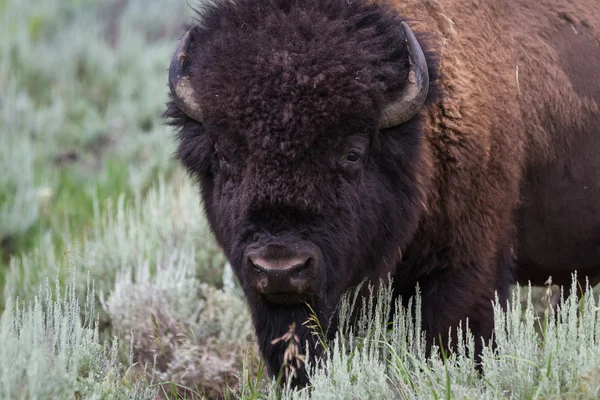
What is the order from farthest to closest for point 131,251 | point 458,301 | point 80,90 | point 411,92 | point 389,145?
1. point 80,90
2. point 131,251
3. point 458,301
4. point 389,145
5. point 411,92

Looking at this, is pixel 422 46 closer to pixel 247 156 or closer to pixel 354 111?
pixel 354 111

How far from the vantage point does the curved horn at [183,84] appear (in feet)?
13.9

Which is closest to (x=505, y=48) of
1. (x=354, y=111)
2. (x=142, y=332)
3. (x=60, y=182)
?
(x=354, y=111)

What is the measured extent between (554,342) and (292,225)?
1226 mm

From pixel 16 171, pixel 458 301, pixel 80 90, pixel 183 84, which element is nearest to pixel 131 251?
pixel 183 84

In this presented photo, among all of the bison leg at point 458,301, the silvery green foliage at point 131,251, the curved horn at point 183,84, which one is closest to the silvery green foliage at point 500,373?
the bison leg at point 458,301

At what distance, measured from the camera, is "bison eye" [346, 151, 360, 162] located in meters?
4.05

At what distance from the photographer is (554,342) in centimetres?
372

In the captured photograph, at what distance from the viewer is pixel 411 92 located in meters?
4.05

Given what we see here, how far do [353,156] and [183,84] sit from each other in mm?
920

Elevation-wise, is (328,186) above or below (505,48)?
below

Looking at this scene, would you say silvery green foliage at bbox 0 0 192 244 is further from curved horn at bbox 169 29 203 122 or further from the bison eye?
the bison eye

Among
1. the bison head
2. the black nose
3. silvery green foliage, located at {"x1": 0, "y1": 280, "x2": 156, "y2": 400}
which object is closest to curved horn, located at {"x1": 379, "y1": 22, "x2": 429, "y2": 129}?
the bison head

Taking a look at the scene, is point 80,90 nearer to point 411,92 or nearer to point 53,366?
point 411,92
